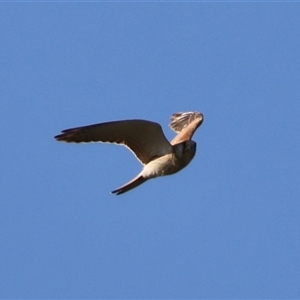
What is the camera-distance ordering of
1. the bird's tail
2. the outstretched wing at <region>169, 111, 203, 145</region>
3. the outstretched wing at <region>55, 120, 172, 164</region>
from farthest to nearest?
the outstretched wing at <region>169, 111, 203, 145</region> → the bird's tail → the outstretched wing at <region>55, 120, 172, 164</region>

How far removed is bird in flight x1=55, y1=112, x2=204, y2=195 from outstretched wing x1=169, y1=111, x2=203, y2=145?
34.8 inches


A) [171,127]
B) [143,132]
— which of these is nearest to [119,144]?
[143,132]

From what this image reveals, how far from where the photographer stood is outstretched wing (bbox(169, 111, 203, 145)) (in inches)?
744

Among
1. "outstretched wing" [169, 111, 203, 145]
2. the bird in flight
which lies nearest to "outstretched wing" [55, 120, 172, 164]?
the bird in flight

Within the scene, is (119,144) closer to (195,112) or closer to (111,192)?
(111,192)

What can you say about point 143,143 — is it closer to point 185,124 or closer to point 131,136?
point 131,136

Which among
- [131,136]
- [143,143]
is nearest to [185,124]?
[143,143]

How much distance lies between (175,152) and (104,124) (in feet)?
4.39

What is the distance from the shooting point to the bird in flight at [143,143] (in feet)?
55.8

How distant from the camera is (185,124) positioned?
2022 centimetres

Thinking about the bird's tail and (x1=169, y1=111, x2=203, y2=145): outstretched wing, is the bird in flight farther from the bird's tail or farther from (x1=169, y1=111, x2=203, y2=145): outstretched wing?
(x1=169, y1=111, x2=203, y2=145): outstretched wing

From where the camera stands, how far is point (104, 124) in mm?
16938

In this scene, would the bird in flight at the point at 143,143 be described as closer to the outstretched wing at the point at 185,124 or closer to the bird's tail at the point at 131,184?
the bird's tail at the point at 131,184

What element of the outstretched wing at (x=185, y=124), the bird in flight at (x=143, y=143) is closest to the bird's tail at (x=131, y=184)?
the bird in flight at (x=143, y=143)
